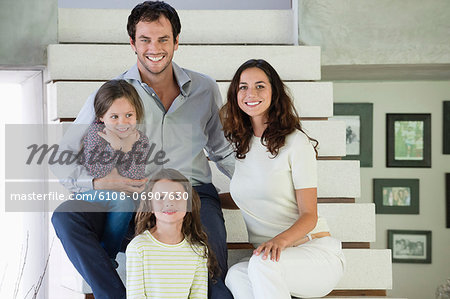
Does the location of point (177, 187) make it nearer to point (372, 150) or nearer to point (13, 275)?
point (13, 275)

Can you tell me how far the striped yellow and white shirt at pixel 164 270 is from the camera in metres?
1.82

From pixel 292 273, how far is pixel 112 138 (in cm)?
74

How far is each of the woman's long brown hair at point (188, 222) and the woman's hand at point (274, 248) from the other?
208 mm

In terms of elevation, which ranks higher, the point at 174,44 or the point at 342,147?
the point at 174,44

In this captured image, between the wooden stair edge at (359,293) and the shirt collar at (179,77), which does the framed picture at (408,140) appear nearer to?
the wooden stair edge at (359,293)

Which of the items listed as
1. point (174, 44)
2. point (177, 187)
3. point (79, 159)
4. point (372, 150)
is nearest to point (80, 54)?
point (174, 44)

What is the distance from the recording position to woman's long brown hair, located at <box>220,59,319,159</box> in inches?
77.7

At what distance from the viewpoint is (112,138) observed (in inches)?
78.9

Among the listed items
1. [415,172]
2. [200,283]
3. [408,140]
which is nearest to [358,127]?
[408,140]

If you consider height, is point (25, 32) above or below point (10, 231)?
above

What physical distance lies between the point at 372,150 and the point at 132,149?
225cm

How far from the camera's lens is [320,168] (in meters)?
2.72

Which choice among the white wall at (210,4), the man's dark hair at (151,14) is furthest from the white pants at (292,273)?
the white wall at (210,4)

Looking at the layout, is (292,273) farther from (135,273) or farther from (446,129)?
(446,129)
